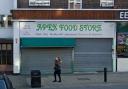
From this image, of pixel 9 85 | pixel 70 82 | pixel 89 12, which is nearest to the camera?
pixel 9 85

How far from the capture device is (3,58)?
122ft

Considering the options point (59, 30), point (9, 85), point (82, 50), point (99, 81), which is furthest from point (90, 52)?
point (9, 85)

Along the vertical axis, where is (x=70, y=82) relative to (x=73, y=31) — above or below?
below

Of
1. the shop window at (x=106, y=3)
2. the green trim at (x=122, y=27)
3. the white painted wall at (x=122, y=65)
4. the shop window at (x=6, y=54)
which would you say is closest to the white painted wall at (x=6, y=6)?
the shop window at (x=6, y=54)

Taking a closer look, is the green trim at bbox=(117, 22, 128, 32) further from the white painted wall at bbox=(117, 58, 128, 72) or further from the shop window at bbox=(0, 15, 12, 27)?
the shop window at bbox=(0, 15, 12, 27)

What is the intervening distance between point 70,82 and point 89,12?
7462mm

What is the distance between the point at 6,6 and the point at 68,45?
230 inches

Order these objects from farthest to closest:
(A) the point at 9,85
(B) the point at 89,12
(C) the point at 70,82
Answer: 1. (B) the point at 89,12
2. (C) the point at 70,82
3. (A) the point at 9,85

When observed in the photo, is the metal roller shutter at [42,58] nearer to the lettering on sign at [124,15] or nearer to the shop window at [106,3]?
the shop window at [106,3]

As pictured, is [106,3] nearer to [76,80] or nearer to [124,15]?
[124,15]

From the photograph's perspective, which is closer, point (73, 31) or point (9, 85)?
point (9, 85)

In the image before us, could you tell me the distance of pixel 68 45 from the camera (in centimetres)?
3650

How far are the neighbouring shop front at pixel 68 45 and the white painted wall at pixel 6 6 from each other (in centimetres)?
196

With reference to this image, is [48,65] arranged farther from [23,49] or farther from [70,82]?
[70,82]
